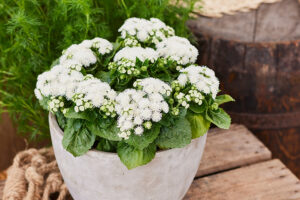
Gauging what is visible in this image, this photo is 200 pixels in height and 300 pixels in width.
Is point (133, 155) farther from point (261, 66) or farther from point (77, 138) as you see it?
point (261, 66)

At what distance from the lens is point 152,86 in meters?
0.67

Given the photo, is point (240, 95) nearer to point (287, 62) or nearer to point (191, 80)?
point (287, 62)

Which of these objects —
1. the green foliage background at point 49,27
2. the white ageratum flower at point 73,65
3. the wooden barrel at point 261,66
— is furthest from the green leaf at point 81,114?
the wooden barrel at point 261,66

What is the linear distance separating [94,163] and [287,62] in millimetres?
837

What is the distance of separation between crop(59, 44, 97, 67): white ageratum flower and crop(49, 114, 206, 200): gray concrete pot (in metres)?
0.14

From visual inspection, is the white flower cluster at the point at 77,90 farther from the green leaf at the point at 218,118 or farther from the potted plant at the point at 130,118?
the green leaf at the point at 218,118

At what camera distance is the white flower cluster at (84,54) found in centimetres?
77

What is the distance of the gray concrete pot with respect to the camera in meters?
0.71

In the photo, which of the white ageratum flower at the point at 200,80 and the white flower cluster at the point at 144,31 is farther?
the white flower cluster at the point at 144,31

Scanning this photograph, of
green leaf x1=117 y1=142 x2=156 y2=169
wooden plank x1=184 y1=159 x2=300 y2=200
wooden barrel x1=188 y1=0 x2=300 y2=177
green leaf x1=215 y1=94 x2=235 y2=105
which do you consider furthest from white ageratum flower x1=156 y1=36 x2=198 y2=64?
wooden barrel x1=188 y1=0 x2=300 y2=177

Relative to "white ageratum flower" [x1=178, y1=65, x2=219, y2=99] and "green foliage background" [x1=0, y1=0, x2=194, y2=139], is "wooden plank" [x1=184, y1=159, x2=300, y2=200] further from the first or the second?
"green foliage background" [x1=0, y1=0, x2=194, y2=139]

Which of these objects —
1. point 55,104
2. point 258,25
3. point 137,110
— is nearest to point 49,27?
point 55,104

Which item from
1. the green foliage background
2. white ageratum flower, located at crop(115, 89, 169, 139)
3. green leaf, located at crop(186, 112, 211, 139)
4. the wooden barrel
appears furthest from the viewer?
the wooden barrel

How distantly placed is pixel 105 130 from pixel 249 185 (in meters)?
0.51
